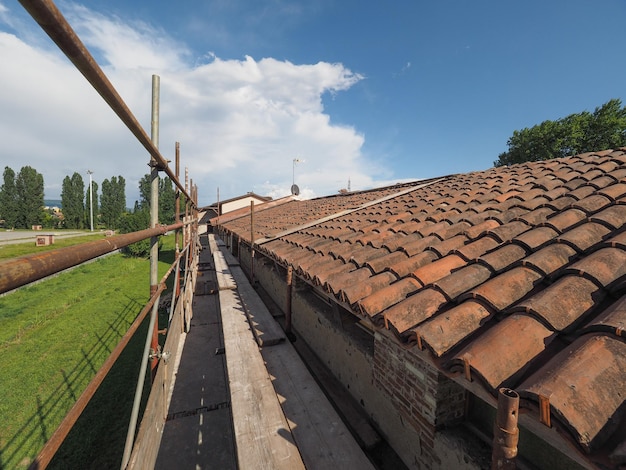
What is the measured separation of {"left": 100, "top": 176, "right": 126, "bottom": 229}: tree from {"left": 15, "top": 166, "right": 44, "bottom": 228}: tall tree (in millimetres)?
12369

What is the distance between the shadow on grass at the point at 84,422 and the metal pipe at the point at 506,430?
607 centimetres

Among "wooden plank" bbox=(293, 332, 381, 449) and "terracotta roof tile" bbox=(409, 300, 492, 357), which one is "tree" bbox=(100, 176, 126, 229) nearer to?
"wooden plank" bbox=(293, 332, 381, 449)

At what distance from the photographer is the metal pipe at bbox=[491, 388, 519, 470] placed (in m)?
1.24

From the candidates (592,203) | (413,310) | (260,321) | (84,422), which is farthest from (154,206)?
(84,422)

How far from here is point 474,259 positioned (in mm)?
2623

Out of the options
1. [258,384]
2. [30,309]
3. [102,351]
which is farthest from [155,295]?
[30,309]

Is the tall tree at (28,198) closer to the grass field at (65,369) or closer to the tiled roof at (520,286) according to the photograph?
the grass field at (65,369)

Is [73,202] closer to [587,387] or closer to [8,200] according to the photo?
[8,200]

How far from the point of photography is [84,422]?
576cm

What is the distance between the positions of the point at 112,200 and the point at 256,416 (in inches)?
3211

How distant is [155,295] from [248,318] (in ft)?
9.60

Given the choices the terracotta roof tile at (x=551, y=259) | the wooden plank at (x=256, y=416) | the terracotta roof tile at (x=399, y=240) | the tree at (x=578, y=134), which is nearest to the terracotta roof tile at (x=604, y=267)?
the terracotta roof tile at (x=551, y=259)

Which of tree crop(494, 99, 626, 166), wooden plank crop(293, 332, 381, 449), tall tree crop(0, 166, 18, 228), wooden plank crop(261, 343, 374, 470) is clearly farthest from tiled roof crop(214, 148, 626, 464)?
tall tree crop(0, 166, 18, 228)

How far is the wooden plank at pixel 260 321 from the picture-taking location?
15.5 feet
